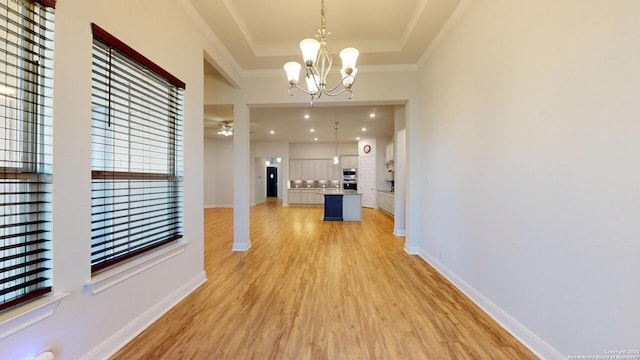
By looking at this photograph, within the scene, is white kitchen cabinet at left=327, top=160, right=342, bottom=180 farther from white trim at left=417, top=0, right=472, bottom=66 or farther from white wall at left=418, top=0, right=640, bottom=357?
white wall at left=418, top=0, right=640, bottom=357

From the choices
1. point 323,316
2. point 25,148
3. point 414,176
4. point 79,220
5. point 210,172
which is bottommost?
point 323,316

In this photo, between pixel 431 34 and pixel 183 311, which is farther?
pixel 431 34

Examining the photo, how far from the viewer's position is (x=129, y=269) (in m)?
1.89

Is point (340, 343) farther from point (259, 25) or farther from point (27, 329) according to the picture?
point (259, 25)

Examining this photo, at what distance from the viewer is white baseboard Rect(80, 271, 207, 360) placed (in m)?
1.65

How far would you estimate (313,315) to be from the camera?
2244mm

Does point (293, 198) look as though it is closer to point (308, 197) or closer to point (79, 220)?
point (308, 197)

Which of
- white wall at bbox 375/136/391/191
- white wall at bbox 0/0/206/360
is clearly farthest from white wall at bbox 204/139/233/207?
white wall at bbox 0/0/206/360

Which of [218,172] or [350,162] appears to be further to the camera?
[350,162]

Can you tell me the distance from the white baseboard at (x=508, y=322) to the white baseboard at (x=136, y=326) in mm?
3029

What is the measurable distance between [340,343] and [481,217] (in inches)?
69.7

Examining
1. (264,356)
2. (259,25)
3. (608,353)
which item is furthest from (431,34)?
(264,356)

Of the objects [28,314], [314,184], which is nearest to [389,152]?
[314,184]

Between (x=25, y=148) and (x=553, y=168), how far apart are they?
318 centimetres
